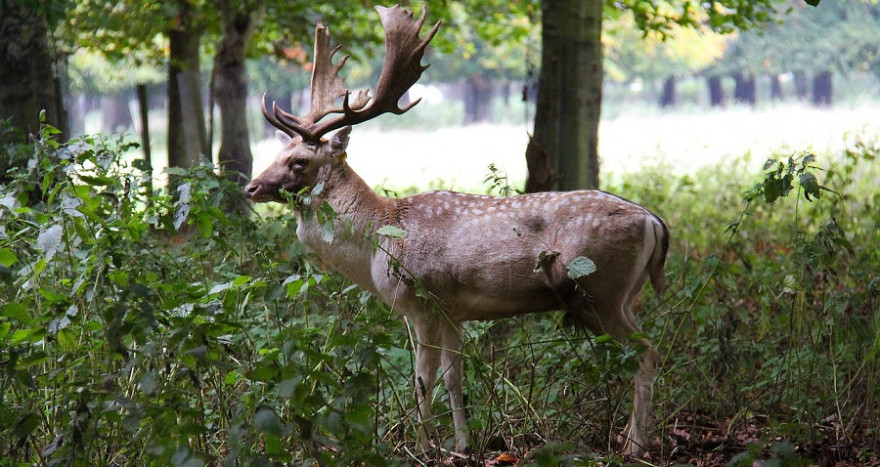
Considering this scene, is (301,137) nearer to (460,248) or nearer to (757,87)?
(460,248)

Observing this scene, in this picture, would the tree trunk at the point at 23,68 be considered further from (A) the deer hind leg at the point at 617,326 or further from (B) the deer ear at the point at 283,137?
(A) the deer hind leg at the point at 617,326

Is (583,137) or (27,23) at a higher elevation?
(27,23)

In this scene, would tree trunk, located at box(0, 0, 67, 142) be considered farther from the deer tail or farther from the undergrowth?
the deer tail

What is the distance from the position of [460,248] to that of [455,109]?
65.8 metres

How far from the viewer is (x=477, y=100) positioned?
6644cm

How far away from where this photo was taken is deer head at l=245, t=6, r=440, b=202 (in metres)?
5.55

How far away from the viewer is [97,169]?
5145mm

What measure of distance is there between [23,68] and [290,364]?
5095 mm

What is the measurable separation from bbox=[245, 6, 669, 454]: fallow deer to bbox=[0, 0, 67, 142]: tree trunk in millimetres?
2772

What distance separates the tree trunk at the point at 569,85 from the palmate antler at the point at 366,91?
2.78 meters

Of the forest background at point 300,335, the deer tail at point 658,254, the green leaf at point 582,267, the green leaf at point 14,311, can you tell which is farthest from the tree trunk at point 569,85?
the green leaf at point 14,311

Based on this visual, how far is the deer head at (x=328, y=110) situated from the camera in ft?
18.2

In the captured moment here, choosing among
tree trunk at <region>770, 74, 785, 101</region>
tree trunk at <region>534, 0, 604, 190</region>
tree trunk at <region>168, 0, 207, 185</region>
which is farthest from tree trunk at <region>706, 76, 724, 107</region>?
tree trunk at <region>534, 0, 604, 190</region>

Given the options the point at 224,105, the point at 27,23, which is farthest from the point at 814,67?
the point at 27,23
